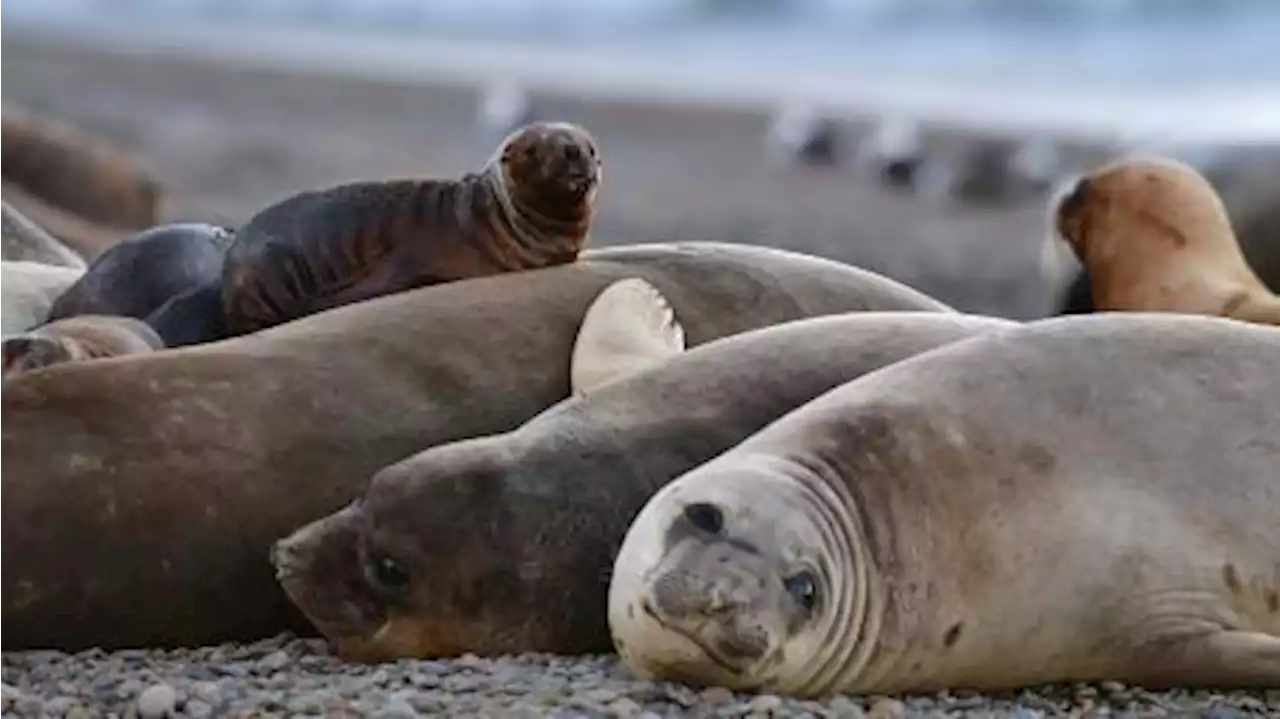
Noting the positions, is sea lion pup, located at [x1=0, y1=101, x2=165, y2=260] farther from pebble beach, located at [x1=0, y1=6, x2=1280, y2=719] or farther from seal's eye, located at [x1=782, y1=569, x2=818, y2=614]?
seal's eye, located at [x1=782, y1=569, x2=818, y2=614]

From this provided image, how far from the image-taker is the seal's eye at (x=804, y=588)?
353cm

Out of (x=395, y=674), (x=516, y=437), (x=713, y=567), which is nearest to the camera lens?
(x=713, y=567)

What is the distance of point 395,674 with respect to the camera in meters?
3.74

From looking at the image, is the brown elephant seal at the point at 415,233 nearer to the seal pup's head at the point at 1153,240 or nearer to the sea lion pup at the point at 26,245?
the sea lion pup at the point at 26,245

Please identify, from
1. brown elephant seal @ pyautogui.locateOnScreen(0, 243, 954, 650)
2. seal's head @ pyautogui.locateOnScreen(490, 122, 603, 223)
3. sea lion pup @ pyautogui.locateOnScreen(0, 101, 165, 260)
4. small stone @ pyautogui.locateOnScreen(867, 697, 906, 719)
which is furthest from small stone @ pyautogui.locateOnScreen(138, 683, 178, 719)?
sea lion pup @ pyautogui.locateOnScreen(0, 101, 165, 260)

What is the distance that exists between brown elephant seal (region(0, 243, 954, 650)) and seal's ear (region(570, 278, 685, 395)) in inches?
3.1

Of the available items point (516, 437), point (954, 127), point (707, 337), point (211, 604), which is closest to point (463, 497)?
point (516, 437)

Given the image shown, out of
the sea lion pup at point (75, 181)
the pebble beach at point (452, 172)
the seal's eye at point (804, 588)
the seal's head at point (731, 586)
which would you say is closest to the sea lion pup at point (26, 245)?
the pebble beach at point (452, 172)

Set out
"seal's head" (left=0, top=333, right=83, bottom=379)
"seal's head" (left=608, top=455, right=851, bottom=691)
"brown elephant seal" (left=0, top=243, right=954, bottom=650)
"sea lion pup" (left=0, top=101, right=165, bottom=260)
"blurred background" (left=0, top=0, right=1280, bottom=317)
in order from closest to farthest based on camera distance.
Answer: "seal's head" (left=608, top=455, right=851, bottom=691) → "brown elephant seal" (left=0, top=243, right=954, bottom=650) → "seal's head" (left=0, top=333, right=83, bottom=379) → "sea lion pup" (left=0, top=101, right=165, bottom=260) → "blurred background" (left=0, top=0, right=1280, bottom=317)

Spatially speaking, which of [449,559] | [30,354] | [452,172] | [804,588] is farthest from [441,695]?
[452,172]

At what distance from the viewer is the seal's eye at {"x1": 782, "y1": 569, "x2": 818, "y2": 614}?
3.53 metres

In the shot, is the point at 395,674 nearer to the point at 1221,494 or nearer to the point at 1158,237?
the point at 1221,494

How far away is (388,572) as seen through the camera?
389cm

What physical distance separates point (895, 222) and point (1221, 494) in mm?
13392
